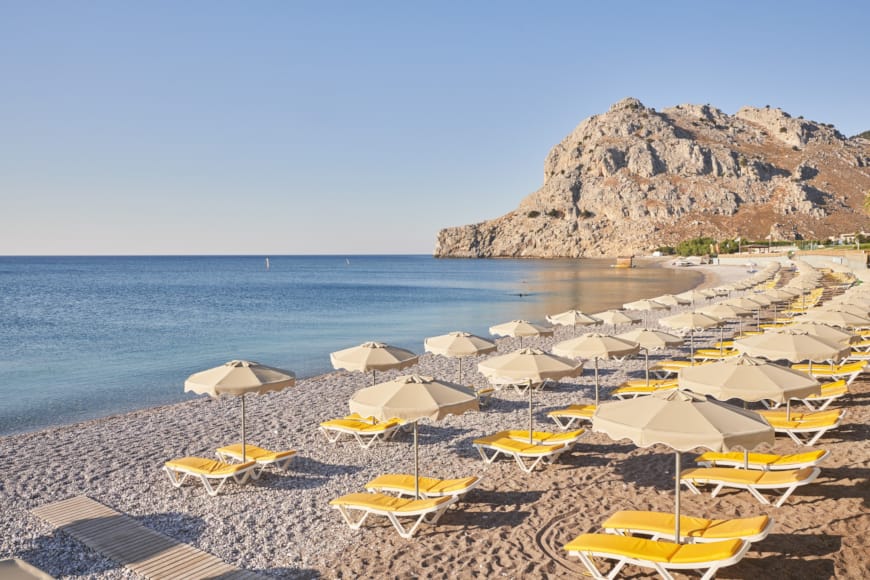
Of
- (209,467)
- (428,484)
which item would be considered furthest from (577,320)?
(209,467)

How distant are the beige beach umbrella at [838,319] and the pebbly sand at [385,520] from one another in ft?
5.29

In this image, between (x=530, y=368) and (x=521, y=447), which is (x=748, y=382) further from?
(x=521, y=447)

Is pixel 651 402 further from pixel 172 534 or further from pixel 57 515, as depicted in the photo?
pixel 57 515

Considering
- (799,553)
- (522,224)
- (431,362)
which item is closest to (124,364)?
(431,362)

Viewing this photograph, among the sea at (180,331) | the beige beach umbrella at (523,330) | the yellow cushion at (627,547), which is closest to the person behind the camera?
the yellow cushion at (627,547)

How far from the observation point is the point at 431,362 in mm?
19797

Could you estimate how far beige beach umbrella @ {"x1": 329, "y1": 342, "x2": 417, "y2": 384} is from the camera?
10281 mm

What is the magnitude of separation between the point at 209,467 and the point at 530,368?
202 inches

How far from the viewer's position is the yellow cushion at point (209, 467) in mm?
8539

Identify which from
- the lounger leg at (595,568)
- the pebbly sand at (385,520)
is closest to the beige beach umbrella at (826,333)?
the pebbly sand at (385,520)

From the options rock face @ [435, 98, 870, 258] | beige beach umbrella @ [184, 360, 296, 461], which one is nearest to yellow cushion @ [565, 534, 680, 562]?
beige beach umbrella @ [184, 360, 296, 461]

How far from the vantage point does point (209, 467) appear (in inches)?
346

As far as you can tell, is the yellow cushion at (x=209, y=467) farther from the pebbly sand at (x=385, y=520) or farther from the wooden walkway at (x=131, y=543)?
the wooden walkway at (x=131, y=543)

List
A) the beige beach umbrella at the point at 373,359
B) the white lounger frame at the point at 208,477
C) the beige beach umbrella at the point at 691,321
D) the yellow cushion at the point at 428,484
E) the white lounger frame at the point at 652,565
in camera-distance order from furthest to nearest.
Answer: the beige beach umbrella at the point at 691,321 → the beige beach umbrella at the point at 373,359 → the white lounger frame at the point at 208,477 → the yellow cushion at the point at 428,484 → the white lounger frame at the point at 652,565
